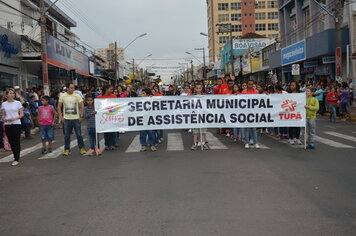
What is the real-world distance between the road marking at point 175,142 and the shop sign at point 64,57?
15618 mm

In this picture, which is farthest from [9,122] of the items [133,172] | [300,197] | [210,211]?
[300,197]

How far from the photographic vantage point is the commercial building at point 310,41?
28.2 metres

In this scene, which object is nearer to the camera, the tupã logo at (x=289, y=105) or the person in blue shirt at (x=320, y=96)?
the tupã logo at (x=289, y=105)

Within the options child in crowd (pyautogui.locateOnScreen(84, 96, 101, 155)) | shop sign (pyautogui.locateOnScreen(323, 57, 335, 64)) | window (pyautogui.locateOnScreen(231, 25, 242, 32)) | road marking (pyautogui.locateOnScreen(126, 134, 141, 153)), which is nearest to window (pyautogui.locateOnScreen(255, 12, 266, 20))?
window (pyautogui.locateOnScreen(231, 25, 242, 32))

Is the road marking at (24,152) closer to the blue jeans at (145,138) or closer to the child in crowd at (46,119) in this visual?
the child in crowd at (46,119)

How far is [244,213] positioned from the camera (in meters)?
5.27

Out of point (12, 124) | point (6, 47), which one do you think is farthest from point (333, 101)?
point (6, 47)

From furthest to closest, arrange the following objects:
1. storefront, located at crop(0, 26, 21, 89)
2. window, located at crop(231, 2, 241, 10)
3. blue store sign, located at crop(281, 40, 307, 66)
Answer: window, located at crop(231, 2, 241, 10)
blue store sign, located at crop(281, 40, 307, 66)
storefront, located at crop(0, 26, 21, 89)

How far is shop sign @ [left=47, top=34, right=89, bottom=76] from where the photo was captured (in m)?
28.7

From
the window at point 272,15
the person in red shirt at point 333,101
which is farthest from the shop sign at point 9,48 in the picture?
the window at point 272,15

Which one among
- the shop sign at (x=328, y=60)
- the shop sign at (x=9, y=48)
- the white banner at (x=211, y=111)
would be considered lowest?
the white banner at (x=211, y=111)

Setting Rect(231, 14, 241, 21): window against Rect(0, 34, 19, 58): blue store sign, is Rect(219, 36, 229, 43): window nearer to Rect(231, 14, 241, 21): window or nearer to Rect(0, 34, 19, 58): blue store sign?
Rect(231, 14, 241, 21): window

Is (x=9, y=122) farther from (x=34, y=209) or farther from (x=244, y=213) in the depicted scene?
(x=244, y=213)

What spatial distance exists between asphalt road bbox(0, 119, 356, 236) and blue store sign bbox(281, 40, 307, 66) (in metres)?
23.5
